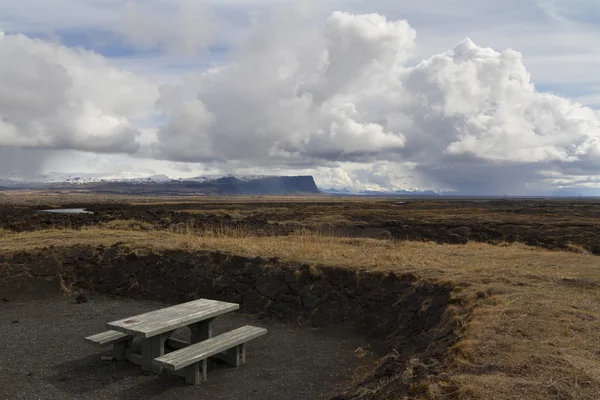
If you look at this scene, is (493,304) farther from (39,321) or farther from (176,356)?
(39,321)

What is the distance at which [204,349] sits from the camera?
271 inches

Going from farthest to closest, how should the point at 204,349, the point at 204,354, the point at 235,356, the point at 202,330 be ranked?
the point at 202,330 → the point at 235,356 → the point at 204,349 → the point at 204,354

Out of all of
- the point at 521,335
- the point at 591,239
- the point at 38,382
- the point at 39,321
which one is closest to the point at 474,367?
the point at 521,335

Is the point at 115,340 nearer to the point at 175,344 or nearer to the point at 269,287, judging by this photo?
the point at 175,344

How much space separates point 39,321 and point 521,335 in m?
9.23

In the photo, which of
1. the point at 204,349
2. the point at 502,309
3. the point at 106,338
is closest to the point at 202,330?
the point at 204,349

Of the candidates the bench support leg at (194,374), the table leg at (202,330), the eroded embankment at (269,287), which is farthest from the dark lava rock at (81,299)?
the bench support leg at (194,374)

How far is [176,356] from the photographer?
21.4 ft

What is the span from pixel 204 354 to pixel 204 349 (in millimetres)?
168

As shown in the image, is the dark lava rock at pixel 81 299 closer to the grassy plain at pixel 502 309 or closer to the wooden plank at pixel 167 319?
the grassy plain at pixel 502 309

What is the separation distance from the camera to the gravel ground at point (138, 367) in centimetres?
677

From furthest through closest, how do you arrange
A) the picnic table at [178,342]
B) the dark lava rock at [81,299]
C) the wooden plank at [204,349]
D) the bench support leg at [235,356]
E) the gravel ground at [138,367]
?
the dark lava rock at [81,299] < the bench support leg at [235,356] < the gravel ground at [138,367] < the picnic table at [178,342] < the wooden plank at [204,349]

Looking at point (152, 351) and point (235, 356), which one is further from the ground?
point (152, 351)

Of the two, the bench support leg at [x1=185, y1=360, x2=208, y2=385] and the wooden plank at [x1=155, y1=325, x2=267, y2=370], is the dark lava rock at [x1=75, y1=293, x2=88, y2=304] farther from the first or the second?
the bench support leg at [x1=185, y1=360, x2=208, y2=385]
